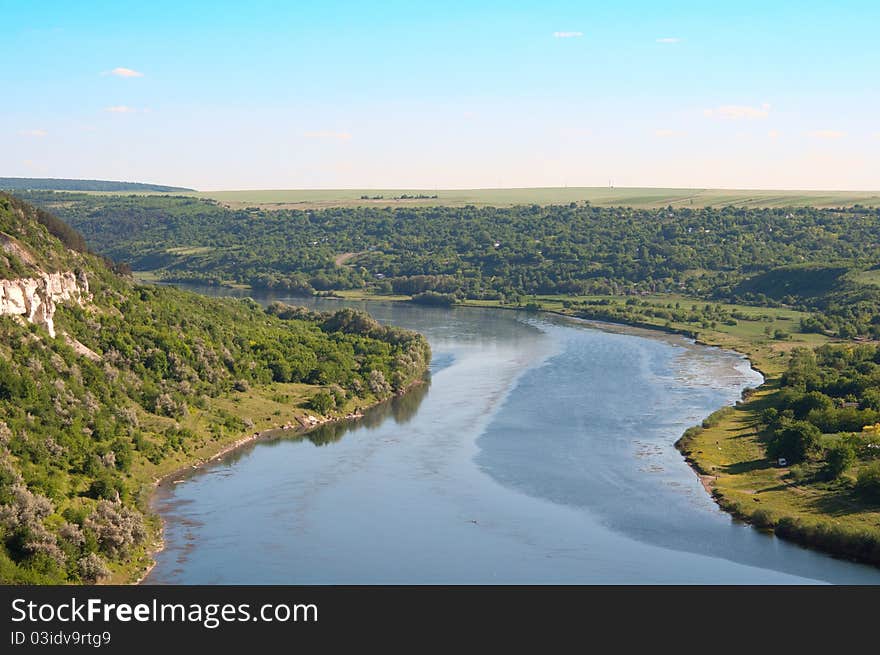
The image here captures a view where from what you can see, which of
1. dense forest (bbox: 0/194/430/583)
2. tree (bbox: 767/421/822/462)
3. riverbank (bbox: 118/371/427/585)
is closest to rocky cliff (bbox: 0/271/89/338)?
dense forest (bbox: 0/194/430/583)

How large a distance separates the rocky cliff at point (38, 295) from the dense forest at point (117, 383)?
67 cm

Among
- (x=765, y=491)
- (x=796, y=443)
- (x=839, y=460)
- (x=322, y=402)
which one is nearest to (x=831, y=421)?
(x=796, y=443)

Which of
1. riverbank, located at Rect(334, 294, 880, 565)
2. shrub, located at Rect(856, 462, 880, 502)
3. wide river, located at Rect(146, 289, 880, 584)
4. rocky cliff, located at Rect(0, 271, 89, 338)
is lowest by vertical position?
wide river, located at Rect(146, 289, 880, 584)

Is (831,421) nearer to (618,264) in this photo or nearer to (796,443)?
(796,443)

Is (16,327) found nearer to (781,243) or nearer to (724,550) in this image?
(724,550)

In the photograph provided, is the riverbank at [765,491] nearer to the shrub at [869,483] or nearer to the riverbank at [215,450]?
the shrub at [869,483]

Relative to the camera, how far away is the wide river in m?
45.9

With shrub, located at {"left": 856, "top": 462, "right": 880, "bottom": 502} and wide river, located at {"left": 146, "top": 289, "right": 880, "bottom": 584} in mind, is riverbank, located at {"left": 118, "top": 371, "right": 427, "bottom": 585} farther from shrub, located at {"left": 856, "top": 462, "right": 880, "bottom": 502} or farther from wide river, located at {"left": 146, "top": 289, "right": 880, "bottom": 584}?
shrub, located at {"left": 856, "top": 462, "right": 880, "bottom": 502}

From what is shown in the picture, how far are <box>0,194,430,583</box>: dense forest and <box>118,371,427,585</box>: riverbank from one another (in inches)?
17.0

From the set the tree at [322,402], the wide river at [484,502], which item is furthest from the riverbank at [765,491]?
the tree at [322,402]

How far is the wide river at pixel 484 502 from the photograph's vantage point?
1809 inches

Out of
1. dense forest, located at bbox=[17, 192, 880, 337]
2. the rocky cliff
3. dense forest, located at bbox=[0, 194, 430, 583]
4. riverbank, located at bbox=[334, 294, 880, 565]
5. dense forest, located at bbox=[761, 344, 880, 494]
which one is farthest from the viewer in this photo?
dense forest, located at bbox=[17, 192, 880, 337]

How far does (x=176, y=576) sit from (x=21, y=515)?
20.8ft

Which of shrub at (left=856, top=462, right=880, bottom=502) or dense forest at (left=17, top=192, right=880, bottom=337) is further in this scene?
dense forest at (left=17, top=192, right=880, bottom=337)
